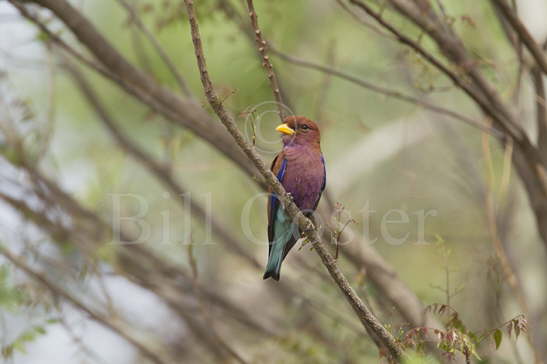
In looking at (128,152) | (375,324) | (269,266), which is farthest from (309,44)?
(375,324)

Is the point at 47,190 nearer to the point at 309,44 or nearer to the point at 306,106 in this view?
the point at 306,106

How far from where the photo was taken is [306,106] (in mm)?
8102

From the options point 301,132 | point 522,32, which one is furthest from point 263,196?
point 522,32

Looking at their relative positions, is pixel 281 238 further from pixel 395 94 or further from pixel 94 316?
pixel 94 316

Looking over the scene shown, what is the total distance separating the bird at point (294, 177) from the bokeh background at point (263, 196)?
1.05ft

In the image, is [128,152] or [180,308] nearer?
[180,308]

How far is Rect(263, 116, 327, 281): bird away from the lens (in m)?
4.56

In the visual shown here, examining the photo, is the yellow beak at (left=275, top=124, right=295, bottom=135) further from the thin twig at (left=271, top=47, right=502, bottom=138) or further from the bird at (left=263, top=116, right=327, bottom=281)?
the thin twig at (left=271, top=47, right=502, bottom=138)

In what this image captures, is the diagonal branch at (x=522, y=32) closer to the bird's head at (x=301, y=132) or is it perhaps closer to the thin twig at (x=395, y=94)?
the thin twig at (x=395, y=94)

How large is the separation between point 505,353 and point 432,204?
311 centimetres

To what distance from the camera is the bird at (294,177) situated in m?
4.56

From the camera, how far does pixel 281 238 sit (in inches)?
180

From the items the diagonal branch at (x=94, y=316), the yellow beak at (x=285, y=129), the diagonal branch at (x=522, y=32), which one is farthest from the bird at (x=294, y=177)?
the diagonal branch at (x=522, y=32)

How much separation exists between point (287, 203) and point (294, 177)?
1.34m
